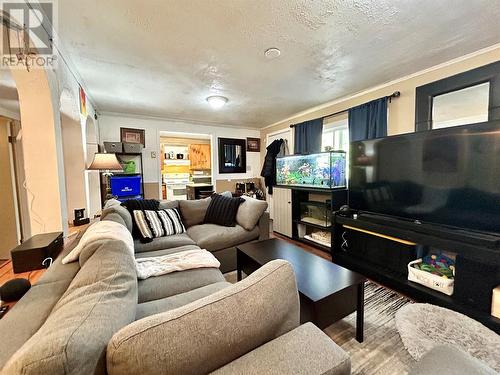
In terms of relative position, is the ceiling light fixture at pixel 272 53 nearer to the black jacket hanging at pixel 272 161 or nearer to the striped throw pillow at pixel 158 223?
the striped throw pillow at pixel 158 223

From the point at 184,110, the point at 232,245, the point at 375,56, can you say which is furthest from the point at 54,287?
the point at 184,110

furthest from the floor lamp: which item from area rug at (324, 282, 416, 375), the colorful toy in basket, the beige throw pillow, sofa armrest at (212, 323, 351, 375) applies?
the colorful toy in basket

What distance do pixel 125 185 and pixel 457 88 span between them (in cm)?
467

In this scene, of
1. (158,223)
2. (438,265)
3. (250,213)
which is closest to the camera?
(438,265)

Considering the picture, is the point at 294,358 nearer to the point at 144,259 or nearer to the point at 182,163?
the point at 144,259

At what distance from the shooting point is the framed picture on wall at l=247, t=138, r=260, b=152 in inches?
217

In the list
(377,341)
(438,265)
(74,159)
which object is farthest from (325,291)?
(74,159)

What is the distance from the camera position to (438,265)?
194 centimetres

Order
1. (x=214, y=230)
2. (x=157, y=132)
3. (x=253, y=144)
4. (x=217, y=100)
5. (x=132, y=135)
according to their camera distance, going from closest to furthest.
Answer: (x=214, y=230)
(x=217, y=100)
(x=132, y=135)
(x=157, y=132)
(x=253, y=144)

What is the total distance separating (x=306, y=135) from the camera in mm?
4043

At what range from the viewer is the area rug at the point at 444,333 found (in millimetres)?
1349

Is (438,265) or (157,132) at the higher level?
(157,132)

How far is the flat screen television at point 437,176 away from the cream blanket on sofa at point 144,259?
196cm

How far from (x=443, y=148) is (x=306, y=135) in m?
2.32
